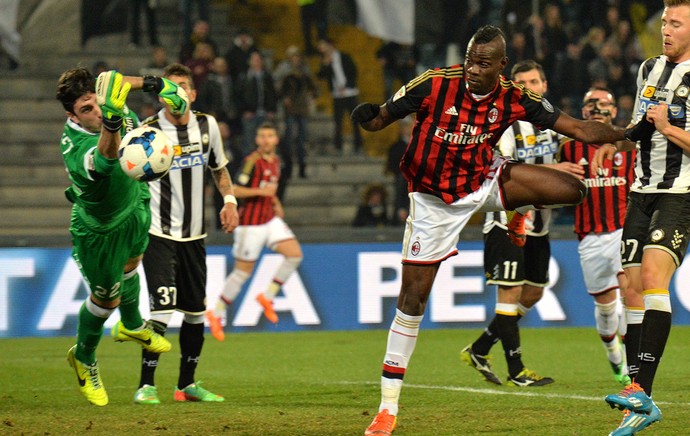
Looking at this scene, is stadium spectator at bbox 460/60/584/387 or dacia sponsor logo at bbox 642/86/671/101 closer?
dacia sponsor logo at bbox 642/86/671/101

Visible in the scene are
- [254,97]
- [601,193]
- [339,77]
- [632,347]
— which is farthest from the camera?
[339,77]

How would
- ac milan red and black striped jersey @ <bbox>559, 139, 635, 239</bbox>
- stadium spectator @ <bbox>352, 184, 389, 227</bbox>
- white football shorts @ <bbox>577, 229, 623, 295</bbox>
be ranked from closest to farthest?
1. white football shorts @ <bbox>577, 229, 623, 295</bbox>
2. ac milan red and black striped jersey @ <bbox>559, 139, 635, 239</bbox>
3. stadium spectator @ <bbox>352, 184, 389, 227</bbox>

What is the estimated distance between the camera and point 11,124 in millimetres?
17578

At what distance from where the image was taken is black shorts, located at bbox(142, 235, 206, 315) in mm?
7895

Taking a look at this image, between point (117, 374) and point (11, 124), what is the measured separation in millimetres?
8616

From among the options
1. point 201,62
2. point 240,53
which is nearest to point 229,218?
point 201,62

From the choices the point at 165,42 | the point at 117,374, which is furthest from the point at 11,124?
the point at 117,374

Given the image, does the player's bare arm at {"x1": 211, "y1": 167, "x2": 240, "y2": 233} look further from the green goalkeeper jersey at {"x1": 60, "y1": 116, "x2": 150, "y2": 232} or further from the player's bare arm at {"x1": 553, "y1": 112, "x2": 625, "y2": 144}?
the player's bare arm at {"x1": 553, "y1": 112, "x2": 625, "y2": 144}

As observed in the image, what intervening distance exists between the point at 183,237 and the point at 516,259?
8.14ft

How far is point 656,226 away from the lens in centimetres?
622

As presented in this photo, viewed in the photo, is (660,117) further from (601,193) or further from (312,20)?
(312,20)

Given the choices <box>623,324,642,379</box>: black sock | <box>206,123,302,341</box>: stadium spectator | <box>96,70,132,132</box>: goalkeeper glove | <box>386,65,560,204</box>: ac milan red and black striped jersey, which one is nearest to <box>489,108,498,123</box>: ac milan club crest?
<box>386,65,560,204</box>: ac milan red and black striped jersey

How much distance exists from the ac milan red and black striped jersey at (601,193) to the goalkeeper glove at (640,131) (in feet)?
9.14

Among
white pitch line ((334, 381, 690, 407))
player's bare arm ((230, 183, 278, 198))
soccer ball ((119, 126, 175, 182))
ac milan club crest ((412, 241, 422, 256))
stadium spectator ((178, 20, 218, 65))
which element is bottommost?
white pitch line ((334, 381, 690, 407))
